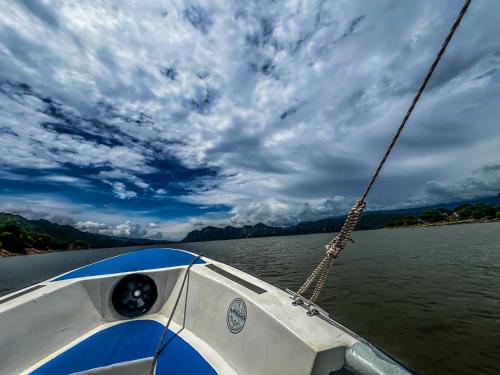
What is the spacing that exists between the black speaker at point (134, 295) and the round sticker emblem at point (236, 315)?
1.99 meters

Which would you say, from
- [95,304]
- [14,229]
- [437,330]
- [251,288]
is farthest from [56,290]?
[14,229]

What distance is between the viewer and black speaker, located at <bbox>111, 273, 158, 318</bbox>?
4.21 m

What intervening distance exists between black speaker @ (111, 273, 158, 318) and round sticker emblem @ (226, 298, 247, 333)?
1.99 m

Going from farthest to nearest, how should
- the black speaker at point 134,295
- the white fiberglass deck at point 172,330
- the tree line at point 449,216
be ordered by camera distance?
the tree line at point 449,216
the black speaker at point 134,295
the white fiberglass deck at point 172,330

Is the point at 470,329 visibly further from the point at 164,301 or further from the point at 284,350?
the point at 164,301

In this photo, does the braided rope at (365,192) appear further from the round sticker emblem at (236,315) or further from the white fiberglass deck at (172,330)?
the round sticker emblem at (236,315)

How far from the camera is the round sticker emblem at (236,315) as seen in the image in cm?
286

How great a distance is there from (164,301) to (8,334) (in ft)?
6.93

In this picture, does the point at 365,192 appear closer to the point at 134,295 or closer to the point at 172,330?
the point at 172,330

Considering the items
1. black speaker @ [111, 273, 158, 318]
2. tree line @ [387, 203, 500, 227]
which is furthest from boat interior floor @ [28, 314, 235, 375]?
tree line @ [387, 203, 500, 227]

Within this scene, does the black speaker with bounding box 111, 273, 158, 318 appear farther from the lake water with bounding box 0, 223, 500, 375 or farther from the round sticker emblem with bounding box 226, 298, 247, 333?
the lake water with bounding box 0, 223, 500, 375

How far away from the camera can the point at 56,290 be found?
3.54 m

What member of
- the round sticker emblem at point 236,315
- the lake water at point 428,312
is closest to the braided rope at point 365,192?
the round sticker emblem at point 236,315

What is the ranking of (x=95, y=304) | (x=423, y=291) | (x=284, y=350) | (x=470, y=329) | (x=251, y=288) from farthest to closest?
(x=423, y=291) → (x=470, y=329) → (x=95, y=304) → (x=251, y=288) → (x=284, y=350)
